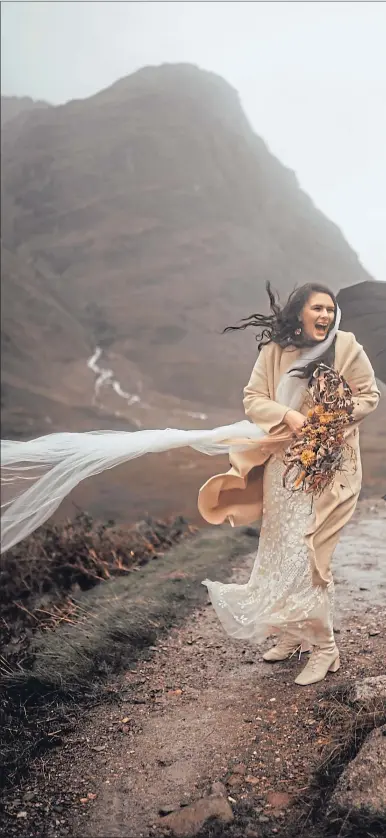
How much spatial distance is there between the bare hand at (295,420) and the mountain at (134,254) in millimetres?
2920

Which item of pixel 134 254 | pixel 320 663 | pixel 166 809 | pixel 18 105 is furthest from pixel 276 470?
pixel 18 105

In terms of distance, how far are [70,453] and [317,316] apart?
3.73 ft

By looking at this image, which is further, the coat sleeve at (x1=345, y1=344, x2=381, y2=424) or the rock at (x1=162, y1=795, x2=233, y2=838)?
the coat sleeve at (x1=345, y1=344, x2=381, y2=424)

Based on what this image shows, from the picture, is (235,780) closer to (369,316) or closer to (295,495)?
(295,495)

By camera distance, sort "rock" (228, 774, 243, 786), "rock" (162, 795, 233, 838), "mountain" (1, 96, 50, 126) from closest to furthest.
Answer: "rock" (162, 795, 233, 838) < "rock" (228, 774, 243, 786) < "mountain" (1, 96, 50, 126)

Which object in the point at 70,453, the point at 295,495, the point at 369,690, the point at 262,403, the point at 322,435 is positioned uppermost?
the point at 262,403

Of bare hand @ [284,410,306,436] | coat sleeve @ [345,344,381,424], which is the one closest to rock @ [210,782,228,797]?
bare hand @ [284,410,306,436]

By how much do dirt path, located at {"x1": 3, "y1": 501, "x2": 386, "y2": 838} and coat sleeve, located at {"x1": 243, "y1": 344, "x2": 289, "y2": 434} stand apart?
43.2 inches

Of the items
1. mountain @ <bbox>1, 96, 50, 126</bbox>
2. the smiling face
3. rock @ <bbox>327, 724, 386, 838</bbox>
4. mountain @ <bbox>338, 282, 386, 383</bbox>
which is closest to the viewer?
rock @ <bbox>327, 724, 386, 838</bbox>

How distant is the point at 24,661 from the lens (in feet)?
11.7

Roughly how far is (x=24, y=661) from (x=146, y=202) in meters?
4.75

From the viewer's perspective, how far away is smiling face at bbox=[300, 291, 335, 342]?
114 inches

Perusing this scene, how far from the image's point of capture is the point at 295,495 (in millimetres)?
2916

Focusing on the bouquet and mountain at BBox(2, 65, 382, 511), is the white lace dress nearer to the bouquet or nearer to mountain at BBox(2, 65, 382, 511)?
the bouquet
